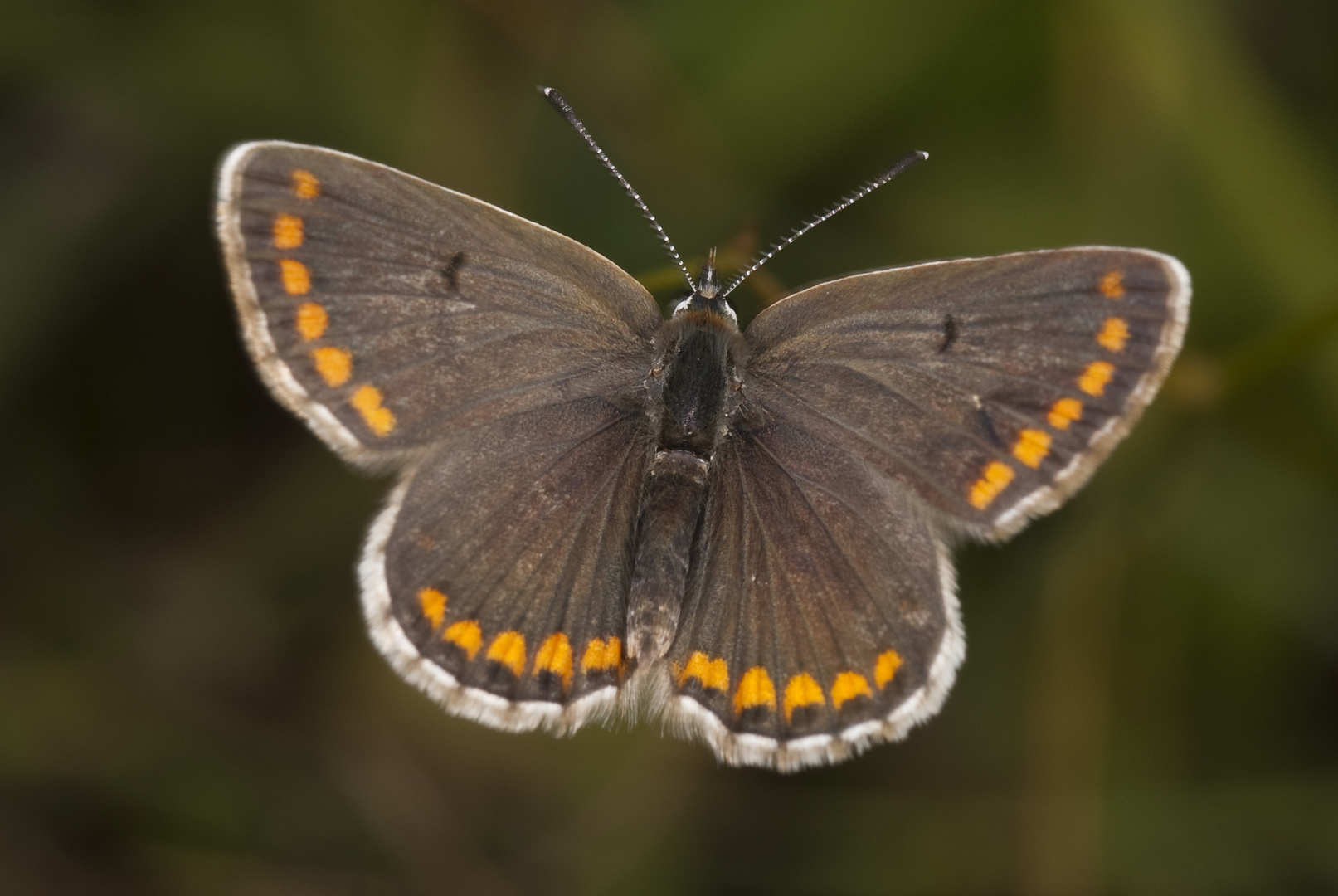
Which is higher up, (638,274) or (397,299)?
(397,299)

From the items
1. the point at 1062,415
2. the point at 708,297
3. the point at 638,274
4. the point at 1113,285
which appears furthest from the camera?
the point at 638,274

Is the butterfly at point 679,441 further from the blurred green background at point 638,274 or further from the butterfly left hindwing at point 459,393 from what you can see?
the blurred green background at point 638,274

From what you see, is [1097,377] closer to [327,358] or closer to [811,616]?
[811,616]

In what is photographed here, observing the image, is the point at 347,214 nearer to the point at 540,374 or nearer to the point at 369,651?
the point at 540,374


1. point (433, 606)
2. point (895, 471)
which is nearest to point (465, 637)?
point (433, 606)

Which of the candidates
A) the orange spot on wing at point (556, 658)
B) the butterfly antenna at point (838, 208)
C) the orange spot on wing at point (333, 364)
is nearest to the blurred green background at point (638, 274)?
the butterfly antenna at point (838, 208)

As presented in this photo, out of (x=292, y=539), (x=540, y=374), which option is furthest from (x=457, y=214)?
(x=292, y=539)
